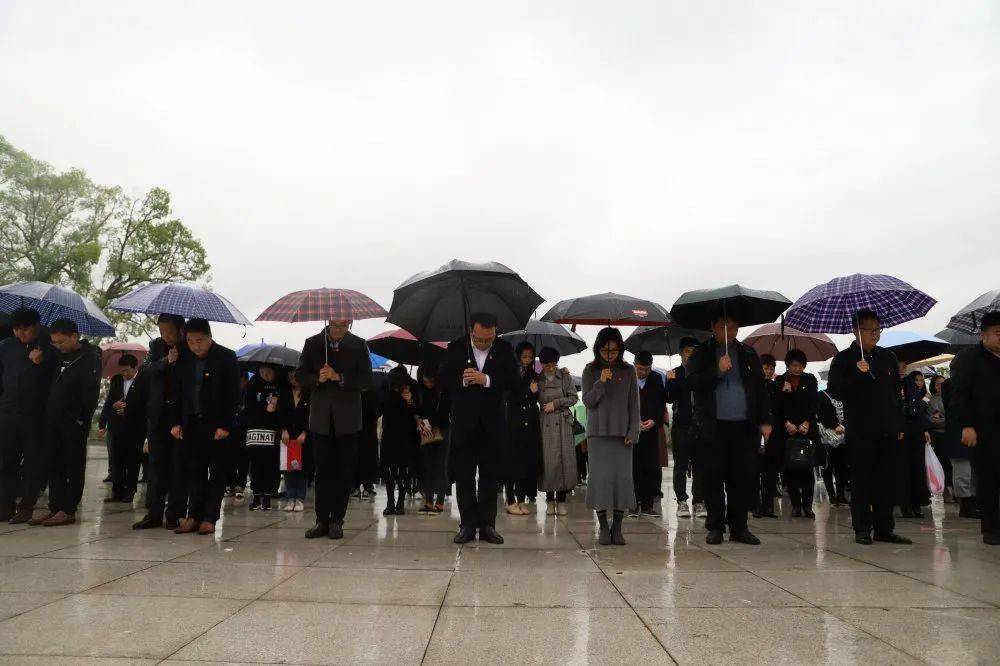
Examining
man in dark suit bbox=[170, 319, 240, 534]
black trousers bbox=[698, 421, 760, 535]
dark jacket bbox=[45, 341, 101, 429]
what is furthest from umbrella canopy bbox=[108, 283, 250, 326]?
black trousers bbox=[698, 421, 760, 535]

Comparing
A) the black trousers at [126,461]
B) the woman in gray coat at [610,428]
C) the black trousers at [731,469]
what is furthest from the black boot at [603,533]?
the black trousers at [126,461]

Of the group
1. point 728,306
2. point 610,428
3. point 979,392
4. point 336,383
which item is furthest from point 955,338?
point 336,383

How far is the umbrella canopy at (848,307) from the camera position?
705 cm

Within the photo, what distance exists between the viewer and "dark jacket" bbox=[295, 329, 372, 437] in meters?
6.72

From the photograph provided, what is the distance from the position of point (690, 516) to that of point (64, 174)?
32634mm

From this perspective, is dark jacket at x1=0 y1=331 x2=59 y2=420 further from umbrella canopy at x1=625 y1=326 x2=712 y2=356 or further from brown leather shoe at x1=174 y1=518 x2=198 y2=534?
umbrella canopy at x1=625 y1=326 x2=712 y2=356

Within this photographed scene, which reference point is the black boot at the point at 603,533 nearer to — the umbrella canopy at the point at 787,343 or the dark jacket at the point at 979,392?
the dark jacket at the point at 979,392

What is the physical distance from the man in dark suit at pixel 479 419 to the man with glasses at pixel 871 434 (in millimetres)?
3003

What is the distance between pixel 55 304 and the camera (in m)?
8.00

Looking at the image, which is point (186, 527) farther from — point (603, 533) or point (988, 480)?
point (988, 480)

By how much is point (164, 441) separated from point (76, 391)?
108cm

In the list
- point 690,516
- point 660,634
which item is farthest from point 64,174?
point 660,634

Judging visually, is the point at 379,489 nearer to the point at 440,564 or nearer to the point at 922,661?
the point at 440,564

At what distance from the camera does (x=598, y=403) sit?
6676 mm
